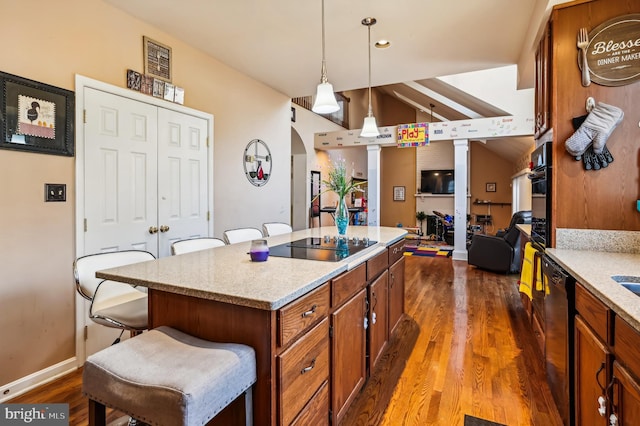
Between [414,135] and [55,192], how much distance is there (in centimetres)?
602

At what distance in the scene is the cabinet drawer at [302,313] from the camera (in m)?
1.19

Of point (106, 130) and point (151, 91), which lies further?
point (151, 91)

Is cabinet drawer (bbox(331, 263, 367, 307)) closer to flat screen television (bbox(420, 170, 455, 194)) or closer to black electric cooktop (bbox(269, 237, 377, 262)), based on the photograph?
black electric cooktop (bbox(269, 237, 377, 262))

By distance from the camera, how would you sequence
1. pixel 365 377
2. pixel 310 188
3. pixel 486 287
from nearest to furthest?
pixel 365 377 → pixel 486 287 → pixel 310 188

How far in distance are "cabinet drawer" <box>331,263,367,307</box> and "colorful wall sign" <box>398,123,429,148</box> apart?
537cm

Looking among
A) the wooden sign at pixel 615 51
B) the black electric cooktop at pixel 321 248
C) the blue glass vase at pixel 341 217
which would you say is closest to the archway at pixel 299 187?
the blue glass vase at pixel 341 217

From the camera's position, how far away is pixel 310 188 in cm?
754

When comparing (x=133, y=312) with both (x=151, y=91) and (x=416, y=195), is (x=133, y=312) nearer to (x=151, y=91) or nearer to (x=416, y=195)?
(x=151, y=91)

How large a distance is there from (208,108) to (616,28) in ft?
11.1

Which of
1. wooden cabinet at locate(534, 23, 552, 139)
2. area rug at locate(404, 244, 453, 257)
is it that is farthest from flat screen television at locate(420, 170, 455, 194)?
wooden cabinet at locate(534, 23, 552, 139)

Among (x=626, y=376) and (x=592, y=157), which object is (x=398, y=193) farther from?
(x=626, y=376)

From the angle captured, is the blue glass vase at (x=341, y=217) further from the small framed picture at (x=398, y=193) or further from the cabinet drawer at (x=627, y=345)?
the small framed picture at (x=398, y=193)

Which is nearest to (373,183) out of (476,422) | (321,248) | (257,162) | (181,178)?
(257,162)

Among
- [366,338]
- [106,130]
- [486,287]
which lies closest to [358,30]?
[106,130]
